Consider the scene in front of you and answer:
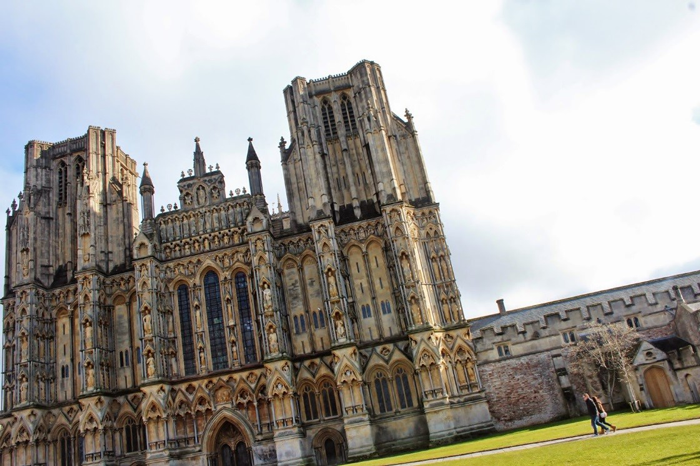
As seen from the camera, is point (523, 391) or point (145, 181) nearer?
point (523, 391)

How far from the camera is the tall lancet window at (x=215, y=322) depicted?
3844cm

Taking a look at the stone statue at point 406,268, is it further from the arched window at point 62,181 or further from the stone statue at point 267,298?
the arched window at point 62,181

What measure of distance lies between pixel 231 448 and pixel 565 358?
23461 mm

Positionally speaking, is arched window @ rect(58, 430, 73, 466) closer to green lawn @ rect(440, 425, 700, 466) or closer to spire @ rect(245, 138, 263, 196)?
spire @ rect(245, 138, 263, 196)

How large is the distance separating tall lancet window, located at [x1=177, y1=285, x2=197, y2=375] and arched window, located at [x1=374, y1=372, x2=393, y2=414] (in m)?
12.6

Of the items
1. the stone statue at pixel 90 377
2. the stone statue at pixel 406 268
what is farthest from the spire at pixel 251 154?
the stone statue at pixel 90 377

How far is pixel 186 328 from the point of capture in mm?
39750

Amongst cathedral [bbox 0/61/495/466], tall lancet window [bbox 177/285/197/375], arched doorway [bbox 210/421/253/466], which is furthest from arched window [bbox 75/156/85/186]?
arched doorway [bbox 210/421/253/466]

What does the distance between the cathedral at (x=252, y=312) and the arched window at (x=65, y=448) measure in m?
0.13

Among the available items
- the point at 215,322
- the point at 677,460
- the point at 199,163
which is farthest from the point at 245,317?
the point at 677,460

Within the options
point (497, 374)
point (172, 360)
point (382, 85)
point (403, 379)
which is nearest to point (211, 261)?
point (172, 360)

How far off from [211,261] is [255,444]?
13054mm

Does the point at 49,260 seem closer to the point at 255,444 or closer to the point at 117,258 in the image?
the point at 117,258

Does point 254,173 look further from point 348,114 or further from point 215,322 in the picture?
point 215,322
